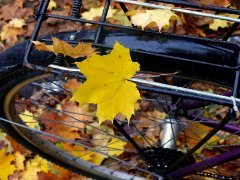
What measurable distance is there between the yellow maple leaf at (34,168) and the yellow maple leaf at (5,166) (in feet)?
0.24

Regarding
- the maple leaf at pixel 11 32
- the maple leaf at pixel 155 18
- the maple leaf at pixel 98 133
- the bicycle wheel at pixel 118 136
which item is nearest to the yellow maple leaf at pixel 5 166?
the bicycle wheel at pixel 118 136

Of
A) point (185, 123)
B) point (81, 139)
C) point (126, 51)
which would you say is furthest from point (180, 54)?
point (81, 139)

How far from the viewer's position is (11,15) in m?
2.87

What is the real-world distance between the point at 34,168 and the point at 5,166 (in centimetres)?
15

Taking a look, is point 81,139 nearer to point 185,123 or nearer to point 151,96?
point 151,96

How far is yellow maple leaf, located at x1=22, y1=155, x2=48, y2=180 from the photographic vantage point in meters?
2.12

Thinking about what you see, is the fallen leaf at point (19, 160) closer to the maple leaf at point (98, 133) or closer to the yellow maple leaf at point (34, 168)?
the yellow maple leaf at point (34, 168)

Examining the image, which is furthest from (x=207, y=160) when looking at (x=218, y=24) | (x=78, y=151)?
(x=218, y=24)

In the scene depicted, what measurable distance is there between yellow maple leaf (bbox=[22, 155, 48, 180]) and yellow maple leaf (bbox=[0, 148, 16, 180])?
0.07m

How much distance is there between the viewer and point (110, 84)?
3.48 ft

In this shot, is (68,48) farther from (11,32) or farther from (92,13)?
(11,32)

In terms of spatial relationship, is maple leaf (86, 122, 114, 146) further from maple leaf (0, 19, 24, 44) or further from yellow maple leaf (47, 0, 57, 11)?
yellow maple leaf (47, 0, 57, 11)

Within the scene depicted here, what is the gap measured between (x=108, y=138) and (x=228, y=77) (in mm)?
1069

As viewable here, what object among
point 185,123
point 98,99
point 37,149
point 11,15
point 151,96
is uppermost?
point 11,15
